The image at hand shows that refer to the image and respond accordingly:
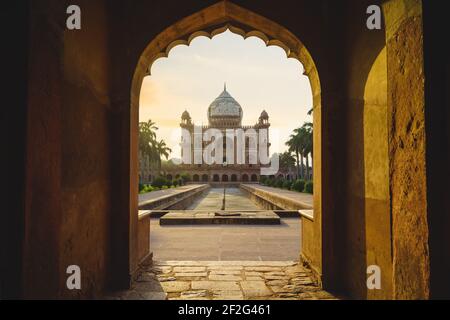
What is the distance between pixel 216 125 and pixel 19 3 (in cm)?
5560

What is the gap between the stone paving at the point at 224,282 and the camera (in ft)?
9.68

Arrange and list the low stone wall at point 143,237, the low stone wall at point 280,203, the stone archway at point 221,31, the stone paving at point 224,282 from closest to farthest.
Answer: the stone paving at point 224,282, the stone archway at point 221,31, the low stone wall at point 143,237, the low stone wall at point 280,203

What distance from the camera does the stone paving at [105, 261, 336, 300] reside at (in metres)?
2.95

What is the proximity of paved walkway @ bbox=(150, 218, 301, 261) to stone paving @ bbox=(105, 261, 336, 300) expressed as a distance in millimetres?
440

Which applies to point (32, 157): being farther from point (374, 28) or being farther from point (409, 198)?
point (374, 28)

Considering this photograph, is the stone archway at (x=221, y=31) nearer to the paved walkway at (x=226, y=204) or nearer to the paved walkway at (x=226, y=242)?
the paved walkway at (x=226, y=242)

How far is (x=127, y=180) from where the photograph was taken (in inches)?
125

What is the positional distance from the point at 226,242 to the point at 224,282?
2061mm

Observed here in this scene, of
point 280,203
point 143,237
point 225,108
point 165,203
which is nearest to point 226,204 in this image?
point 280,203

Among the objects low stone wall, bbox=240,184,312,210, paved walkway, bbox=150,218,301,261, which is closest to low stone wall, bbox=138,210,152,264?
paved walkway, bbox=150,218,301,261

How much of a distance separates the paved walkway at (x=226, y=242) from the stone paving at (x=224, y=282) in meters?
0.44

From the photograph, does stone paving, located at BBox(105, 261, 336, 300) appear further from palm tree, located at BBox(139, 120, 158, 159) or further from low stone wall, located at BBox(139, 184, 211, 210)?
palm tree, located at BBox(139, 120, 158, 159)
